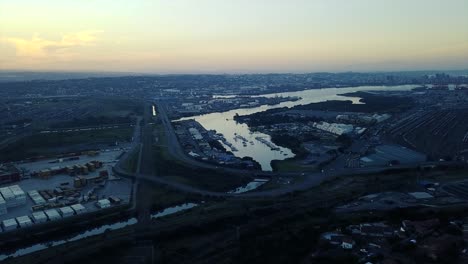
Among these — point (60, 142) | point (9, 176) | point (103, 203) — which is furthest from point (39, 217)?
point (60, 142)

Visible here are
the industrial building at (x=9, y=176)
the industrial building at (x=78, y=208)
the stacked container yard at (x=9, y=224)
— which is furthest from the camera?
the industrial building at (x=9, y=176)

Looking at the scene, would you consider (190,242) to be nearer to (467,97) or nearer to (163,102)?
(163,102)

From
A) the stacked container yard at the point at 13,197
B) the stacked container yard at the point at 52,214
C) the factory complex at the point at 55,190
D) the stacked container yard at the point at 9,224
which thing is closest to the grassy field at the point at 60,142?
the factory complex at the point at 55,190

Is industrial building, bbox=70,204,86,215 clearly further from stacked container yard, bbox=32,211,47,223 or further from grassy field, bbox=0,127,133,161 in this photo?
grassy field, bbox=0,127,133,161

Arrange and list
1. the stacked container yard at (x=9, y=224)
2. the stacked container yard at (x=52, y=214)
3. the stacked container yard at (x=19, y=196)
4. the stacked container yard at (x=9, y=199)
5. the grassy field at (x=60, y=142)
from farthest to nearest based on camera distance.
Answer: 1. the grassy field at (x=60, y=142)
2. the stacked container yard at (x=19, y=196)
3. the stacked container yard at (x=9, y=199)
4. the stacked container yard at (x=52, y=214)
5. the stacked container yard at (x=9, y=224)

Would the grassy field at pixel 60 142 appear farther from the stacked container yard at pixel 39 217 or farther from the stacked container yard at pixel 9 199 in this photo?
the stacked container yard at pixel 39 217

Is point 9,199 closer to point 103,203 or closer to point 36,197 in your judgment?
point 36,197
